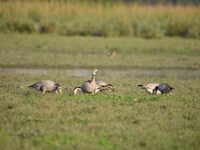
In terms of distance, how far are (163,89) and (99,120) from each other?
11.0 ft

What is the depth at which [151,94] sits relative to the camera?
45.3 ft

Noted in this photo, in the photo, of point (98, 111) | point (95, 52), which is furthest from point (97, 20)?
point (98, 111)

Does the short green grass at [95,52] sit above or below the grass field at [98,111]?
below

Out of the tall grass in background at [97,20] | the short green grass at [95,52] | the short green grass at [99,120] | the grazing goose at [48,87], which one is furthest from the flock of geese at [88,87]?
the tall grass in background at [97,20]

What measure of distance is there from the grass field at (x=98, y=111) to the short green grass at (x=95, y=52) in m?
0.04

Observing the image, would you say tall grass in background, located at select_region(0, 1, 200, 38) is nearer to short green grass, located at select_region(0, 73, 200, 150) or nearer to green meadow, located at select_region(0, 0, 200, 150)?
green meadow, located at select_region(0, 0, 200, 150)

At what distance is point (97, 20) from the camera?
30.7 m

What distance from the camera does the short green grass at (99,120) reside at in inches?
357

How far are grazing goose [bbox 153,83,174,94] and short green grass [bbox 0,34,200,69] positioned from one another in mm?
5862

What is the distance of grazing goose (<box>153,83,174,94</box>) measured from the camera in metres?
13.6

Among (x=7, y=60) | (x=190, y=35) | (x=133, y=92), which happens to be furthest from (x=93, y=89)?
(x=190, y=35)

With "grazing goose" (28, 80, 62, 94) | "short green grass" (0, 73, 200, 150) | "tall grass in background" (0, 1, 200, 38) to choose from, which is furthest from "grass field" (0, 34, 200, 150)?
"tall grass in background" (0, 1, 200, 38)

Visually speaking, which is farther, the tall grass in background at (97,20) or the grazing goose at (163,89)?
the tall grass in background at (97,20)

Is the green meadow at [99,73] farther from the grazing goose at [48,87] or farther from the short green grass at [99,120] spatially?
the grazing goose at [48,87]
